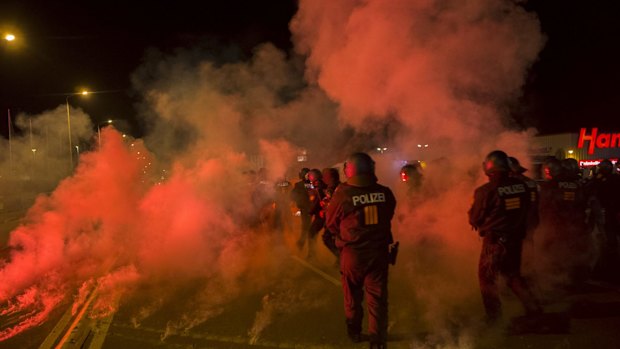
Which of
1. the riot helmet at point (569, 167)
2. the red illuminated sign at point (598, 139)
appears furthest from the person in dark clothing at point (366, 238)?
the red illuminated sign at point (598, 139)

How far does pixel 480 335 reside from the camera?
436cm

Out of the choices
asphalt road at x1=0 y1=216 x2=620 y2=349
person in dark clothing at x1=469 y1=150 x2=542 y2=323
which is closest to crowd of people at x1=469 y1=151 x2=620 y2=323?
person in dark clothing at x1=469 y1=150 x2=542 y2=323

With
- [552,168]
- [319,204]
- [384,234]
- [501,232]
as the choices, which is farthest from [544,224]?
[384,234]

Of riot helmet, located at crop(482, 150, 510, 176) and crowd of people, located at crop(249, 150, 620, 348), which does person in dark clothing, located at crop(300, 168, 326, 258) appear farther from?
riot helmet, located at crop(482, 150, 510, 176)

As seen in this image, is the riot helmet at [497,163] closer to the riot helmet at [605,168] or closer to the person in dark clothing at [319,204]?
the person in dark clothing at [319,204]

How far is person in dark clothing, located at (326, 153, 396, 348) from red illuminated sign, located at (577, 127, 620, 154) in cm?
2523

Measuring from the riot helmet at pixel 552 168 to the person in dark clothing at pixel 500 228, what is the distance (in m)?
1.92

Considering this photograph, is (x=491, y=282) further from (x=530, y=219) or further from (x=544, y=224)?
(x=544, y=224)

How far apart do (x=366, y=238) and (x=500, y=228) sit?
1.28 meters

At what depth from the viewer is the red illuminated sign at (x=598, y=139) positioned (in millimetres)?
25453

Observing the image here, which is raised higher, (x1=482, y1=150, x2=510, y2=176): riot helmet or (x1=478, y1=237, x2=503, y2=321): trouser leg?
(x1=482, y1=150, x2=510, y2=176): riot helmet

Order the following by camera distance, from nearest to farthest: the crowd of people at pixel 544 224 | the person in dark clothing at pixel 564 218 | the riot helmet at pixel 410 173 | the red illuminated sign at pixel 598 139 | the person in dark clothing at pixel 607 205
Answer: the crowd of people at pixel 544 224 < the person in dark clothing at pixel 564 218 < the person in dark clothing at pixel 607 205 < the riot helmet at pixel 410 173 < the red illuminated sign at pixel 598 139

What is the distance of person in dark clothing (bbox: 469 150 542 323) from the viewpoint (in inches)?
174

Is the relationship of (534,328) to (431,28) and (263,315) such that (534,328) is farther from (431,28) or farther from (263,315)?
(431,28)
